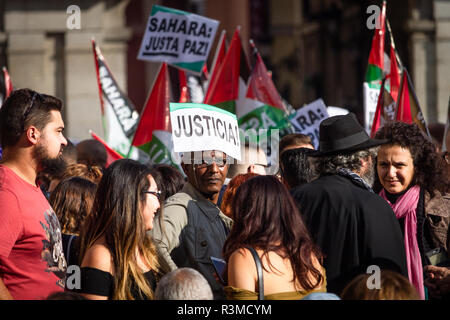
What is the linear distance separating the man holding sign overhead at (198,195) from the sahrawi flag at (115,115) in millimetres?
3818

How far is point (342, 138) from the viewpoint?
4.30 metres

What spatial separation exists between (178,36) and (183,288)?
5.50 metres

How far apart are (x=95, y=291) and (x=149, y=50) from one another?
5301 millimetres

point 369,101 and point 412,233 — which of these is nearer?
point 412,233

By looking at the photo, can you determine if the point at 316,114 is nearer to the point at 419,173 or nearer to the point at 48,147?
the point at 419,173

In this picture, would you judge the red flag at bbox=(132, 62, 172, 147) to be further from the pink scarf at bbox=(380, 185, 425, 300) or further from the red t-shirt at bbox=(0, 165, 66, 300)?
the red t-shirt at bbox=(0, 165, 66, 300)

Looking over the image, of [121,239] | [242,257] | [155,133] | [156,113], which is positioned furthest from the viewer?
[156,113]

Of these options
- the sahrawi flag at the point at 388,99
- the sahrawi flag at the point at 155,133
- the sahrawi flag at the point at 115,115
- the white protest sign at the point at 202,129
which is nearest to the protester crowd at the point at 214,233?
the white protest sign at the point at 202,129

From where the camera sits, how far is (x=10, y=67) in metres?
14.5

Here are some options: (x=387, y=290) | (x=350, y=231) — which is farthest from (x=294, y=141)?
(x=387, y=290)

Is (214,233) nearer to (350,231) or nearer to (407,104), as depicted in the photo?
(350,231)
